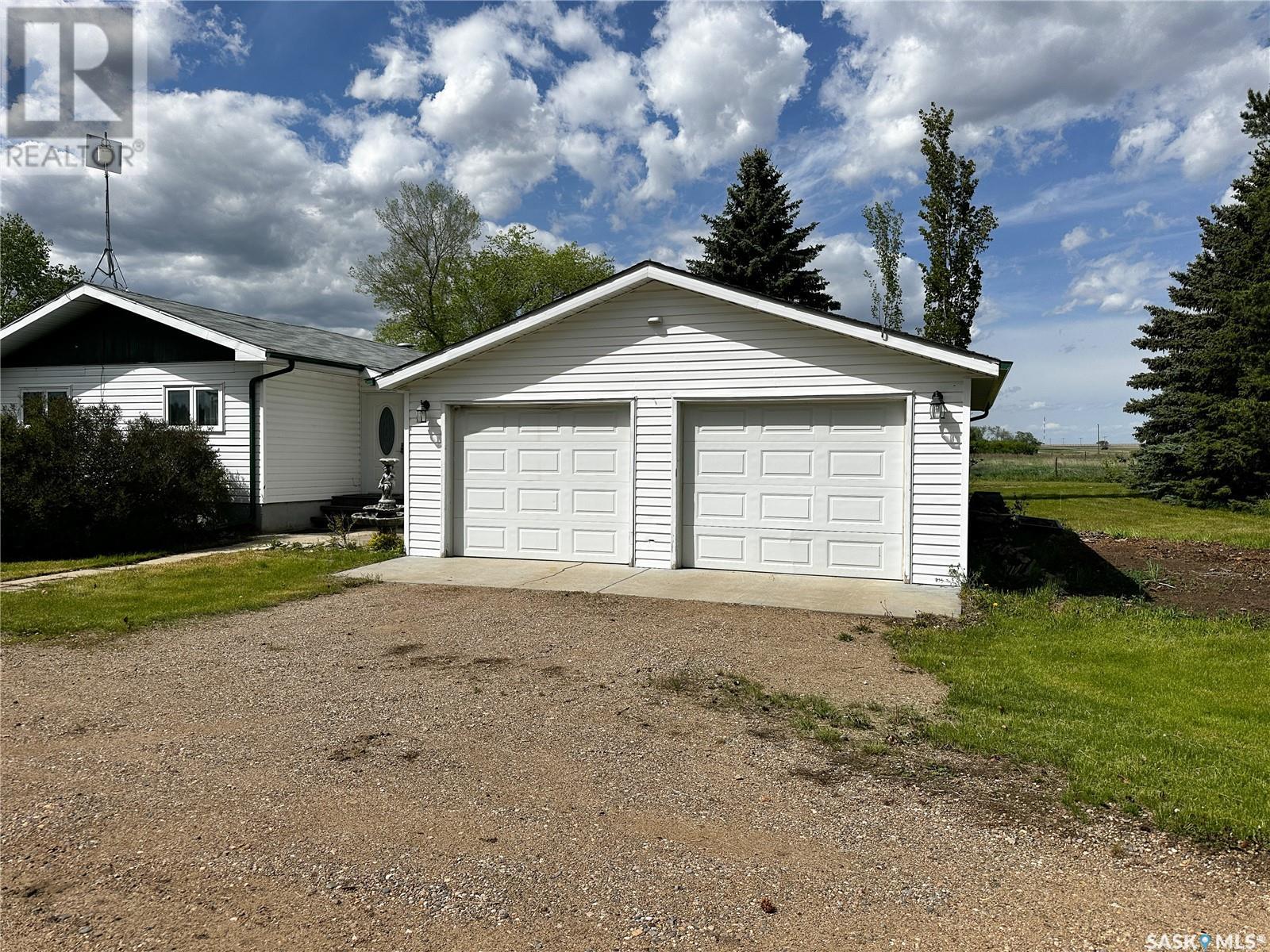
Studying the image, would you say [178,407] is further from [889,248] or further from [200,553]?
[889,248]

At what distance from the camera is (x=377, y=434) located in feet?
56.5

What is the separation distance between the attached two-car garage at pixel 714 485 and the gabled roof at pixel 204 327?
535cm

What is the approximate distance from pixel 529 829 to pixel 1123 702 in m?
3.88

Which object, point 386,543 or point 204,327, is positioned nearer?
point 386,543

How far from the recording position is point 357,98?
11852 mm

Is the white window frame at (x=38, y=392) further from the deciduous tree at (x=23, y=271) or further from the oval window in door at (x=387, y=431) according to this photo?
the deciduous tree at (x=23, y=271)

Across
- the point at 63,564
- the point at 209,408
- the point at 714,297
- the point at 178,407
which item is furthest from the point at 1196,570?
the point at 178,407

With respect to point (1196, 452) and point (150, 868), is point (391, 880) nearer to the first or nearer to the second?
point (150, 868)

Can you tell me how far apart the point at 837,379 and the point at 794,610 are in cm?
312

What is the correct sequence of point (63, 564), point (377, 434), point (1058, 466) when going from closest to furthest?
point (63, 564) → point (377, 434) → point (1058, 466)

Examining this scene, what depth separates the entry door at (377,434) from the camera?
1716 centimetres

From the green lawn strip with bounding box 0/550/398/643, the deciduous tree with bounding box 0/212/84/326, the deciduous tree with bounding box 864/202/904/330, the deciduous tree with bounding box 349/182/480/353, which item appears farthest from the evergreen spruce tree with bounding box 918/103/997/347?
the deciduous tree with bounding box 0/212/84/326

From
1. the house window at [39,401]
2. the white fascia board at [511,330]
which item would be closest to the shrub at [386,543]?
the white fascia board at [511,330]

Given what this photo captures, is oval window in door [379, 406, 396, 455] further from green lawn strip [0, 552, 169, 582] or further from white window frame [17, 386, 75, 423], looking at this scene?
white window frame [17, 386, 75, 423]
